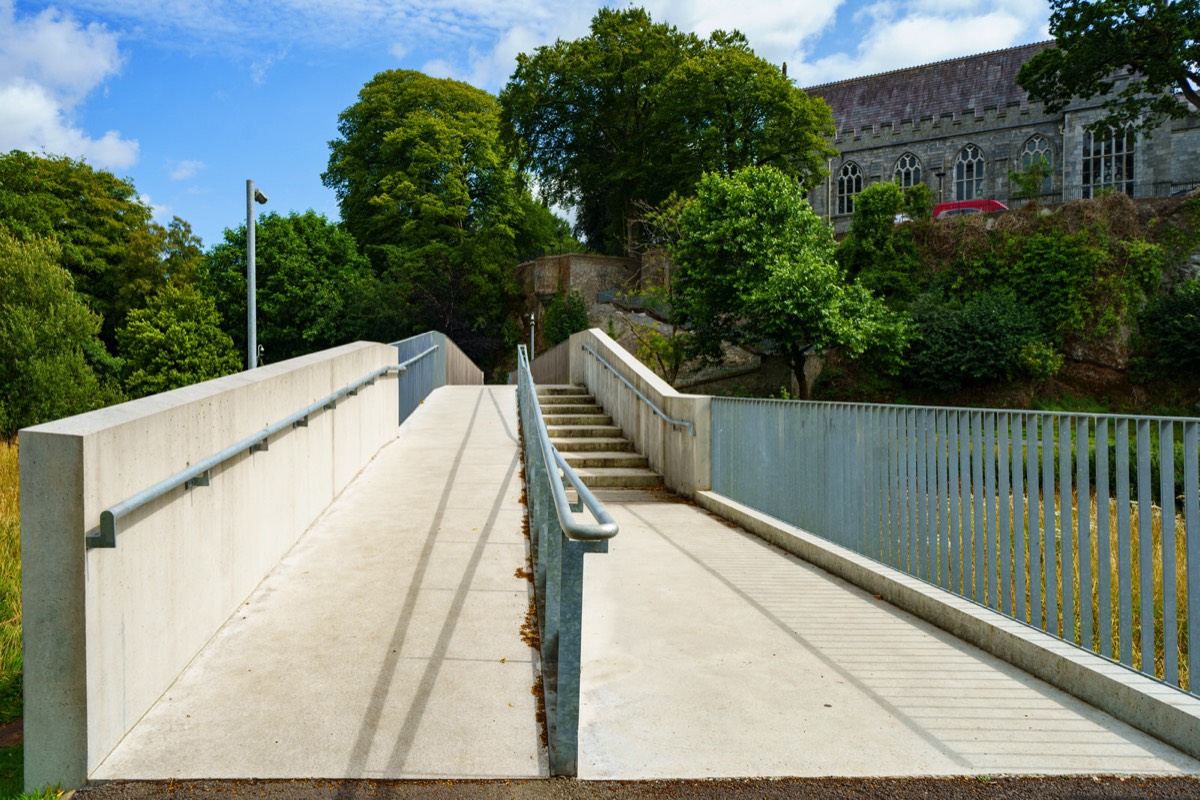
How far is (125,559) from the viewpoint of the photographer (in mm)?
3617

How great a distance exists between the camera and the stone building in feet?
140

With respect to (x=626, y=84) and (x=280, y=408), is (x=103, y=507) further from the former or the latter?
(x=626, y=84)

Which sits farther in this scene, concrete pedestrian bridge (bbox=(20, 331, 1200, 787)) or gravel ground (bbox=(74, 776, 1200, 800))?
concrete pedestrian bridge (bbox=(20, 331, 1200, 787))

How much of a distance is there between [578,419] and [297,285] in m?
35.2

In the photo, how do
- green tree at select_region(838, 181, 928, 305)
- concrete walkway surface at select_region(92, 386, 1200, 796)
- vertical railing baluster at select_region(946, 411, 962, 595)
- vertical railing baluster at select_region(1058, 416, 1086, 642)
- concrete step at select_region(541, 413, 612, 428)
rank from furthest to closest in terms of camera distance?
green tree at select_region(838, 181, 928, 305), concrete step at select_region(541, 413, 612, 428), vertical railing baluster at select_region(946, 411, 962, 595), vertical railing baluster at select_region(1058, 416, 1086, 642), concrete walkway surface at select_region(92, 386, 1200, 796)

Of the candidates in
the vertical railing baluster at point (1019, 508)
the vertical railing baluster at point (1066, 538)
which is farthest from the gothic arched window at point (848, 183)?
the vertical railing baluster at point (1066, 538)

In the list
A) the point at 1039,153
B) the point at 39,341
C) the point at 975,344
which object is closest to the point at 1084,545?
the point at 975,344

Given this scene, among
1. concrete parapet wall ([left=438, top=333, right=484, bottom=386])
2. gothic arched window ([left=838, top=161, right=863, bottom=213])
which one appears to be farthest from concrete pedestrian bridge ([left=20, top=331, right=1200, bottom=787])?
gothic arched window ([left=838, top=161, right=863, bottom=213])

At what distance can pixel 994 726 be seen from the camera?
400 centimetres

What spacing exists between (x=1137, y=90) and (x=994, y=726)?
33300 millimetres

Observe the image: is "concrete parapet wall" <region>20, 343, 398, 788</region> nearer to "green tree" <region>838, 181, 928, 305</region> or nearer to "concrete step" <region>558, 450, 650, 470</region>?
"concrete step" <region>558, 450, 650, 470</region>

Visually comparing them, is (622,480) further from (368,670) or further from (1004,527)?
(368,670)

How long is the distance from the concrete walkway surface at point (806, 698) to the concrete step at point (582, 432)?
7.05m

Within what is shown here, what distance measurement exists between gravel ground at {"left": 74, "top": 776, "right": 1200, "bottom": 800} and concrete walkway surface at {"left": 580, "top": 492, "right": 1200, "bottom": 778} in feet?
0.28
